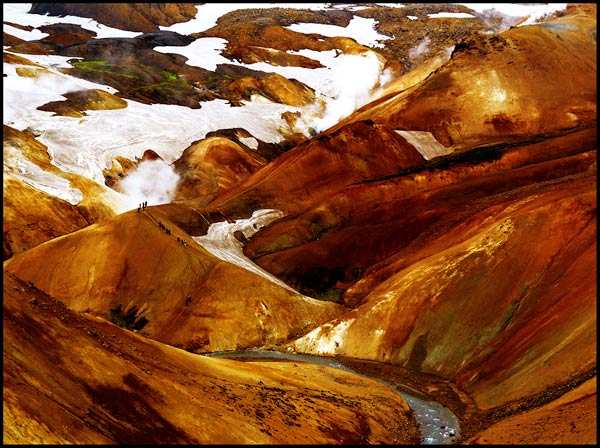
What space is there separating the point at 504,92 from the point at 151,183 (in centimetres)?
5558

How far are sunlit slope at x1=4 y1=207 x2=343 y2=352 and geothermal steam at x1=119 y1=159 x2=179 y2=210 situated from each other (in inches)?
1226

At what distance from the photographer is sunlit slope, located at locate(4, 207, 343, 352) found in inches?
2137

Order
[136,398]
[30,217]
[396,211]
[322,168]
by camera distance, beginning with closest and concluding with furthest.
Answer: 1. [136,398]
2. [30,217]
3. [396,211]
4. [322,168]

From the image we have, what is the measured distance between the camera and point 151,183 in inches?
3994

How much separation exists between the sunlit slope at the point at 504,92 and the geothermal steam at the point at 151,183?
1353 inches

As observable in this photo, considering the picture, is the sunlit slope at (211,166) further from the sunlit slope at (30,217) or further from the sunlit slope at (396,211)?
the sunlit slope at (396,211)

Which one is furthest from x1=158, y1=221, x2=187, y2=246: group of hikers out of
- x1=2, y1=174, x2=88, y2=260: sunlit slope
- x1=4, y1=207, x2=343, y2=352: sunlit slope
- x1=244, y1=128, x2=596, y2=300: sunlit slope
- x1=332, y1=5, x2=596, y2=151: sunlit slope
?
x1=332, y1=5, x2=596, y2=151: sunlit slope

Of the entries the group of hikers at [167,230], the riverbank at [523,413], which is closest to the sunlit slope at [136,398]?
the riverbank at [523,413]

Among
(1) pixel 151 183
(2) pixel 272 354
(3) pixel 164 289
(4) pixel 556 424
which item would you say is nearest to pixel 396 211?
(3) pixel 164 289

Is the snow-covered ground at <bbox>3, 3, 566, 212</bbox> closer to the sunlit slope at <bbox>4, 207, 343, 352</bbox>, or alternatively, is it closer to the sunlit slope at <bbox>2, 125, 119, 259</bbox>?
the sunlit slope at <bbox>2, 125, 119, 259</bbox>

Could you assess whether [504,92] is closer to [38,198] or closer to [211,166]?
[211,166]

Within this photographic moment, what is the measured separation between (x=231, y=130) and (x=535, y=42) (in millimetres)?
55250

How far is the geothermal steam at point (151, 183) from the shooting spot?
95.8m

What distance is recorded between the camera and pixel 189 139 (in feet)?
389
